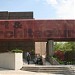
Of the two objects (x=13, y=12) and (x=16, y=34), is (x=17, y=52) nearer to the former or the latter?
(x=16, y=34)

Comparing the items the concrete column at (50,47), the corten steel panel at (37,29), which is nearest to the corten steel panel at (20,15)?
the corten steel panel at (37,29)

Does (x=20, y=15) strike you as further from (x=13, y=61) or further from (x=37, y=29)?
(x=13, y=61)

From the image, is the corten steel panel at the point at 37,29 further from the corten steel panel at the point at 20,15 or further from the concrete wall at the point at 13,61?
the corten steel panel at the point at 20,15

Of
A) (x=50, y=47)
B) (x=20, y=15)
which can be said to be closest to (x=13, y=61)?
(x=50, y=47)

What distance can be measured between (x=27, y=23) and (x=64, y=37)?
5402mm

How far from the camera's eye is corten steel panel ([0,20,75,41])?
38031 mm

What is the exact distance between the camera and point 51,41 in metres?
39.3

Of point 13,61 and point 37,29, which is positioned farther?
point 37,29

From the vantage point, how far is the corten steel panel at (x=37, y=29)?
3803cm

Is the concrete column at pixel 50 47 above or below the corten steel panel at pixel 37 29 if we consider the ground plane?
below

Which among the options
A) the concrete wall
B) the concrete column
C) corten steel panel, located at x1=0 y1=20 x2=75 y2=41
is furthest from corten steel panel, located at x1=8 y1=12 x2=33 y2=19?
the concrete wall

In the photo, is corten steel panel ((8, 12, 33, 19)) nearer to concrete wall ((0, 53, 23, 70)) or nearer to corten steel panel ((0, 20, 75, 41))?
corten steel panel ((0, 20, 75, 41))

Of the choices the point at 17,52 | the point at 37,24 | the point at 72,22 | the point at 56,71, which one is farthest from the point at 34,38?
the point at 56,71

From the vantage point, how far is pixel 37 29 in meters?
38.0
